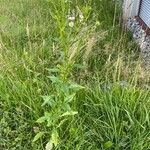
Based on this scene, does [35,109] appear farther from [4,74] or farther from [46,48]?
[46,48]

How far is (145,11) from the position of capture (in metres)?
5.50

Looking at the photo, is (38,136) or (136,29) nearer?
(38,136)

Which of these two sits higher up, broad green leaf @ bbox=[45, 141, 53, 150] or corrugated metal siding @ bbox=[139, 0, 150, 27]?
corrugated metal siding @ bbox=[139, 0, 150, 27]

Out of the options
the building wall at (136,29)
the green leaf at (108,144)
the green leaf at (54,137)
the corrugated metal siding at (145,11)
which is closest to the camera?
the green leaf at (54,137)

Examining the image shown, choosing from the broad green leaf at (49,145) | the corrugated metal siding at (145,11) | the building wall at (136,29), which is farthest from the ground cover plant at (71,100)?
the corrugated metal siding at (145,11)

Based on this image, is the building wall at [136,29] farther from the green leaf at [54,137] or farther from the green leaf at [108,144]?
the green leaf at [54,137]

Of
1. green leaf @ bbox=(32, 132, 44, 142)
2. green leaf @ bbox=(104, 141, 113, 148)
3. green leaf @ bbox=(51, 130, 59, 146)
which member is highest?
green leaf @ bbox=(51, 130, 59, 146)

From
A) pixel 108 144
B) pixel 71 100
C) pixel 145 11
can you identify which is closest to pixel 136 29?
pixel 145 11

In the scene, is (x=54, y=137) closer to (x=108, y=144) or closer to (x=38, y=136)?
(x=38, y=136)

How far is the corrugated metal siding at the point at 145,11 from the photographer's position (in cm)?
538

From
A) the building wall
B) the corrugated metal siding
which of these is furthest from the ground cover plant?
the corrugated metal siding

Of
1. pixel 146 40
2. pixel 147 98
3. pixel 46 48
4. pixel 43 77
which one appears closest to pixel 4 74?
pixel 43 77

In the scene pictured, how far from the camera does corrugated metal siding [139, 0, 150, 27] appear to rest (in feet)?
17.6

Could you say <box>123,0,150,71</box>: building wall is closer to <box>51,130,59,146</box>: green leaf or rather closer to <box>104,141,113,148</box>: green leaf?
<box>104,141,113,148</box>: green leaf
